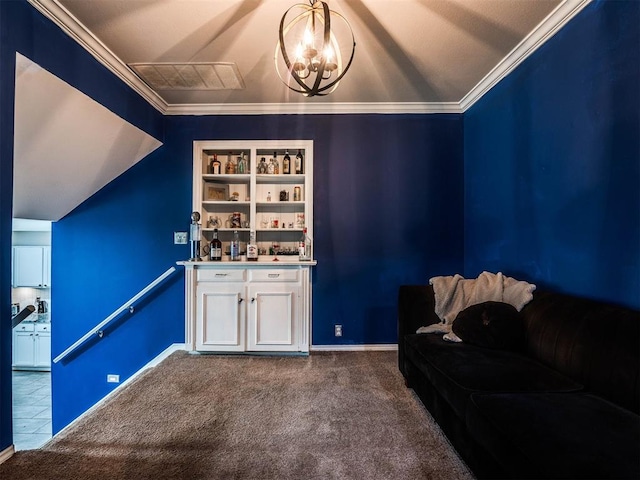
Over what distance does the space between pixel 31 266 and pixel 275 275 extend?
188 inches

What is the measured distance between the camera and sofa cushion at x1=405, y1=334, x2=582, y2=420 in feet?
4.94

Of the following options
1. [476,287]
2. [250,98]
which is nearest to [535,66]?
[476,287]

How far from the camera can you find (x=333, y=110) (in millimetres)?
3428

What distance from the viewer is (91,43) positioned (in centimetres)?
229

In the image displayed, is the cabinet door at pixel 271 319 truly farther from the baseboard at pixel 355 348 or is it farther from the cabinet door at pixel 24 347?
the cabinet door at pixel 24 347

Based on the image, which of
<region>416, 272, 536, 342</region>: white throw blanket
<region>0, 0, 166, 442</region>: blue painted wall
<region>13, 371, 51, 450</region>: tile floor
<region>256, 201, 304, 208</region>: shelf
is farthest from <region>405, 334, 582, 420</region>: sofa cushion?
<region>13, 371, 51, 450</region>: tile floor

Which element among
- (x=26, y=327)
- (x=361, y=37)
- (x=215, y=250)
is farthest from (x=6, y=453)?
(x=26, y=327)

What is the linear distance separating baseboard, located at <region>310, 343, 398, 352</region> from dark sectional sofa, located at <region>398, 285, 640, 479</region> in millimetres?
1264

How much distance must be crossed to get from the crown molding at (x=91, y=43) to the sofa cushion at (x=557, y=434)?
3.21 meters

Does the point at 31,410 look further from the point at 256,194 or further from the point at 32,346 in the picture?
the point at 256,194

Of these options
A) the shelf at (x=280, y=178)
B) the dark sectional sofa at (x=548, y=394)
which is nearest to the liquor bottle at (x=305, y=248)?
the shelf at (x=280, y=178)

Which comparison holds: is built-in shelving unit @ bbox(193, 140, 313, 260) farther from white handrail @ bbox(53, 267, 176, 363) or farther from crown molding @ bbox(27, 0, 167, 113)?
crown molding @ bbox(27, 0, 167, 113)

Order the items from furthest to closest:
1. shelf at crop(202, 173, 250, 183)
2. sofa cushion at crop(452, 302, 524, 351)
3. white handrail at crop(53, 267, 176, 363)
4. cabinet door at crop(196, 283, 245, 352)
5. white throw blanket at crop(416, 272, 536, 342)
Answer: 1. shelf at crop(202, 173, 250, 183)
2. white handrail at crop(53, 267, 176, 363)
3. cabinet door at crop(196, 283, 245, 352)
4. white throw blanket at crop(416, 272, 536, 342)
5. sofa cushion at crop(452, 302, 524, 351)

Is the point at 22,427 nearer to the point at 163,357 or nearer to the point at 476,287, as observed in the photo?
the point at 163,357
